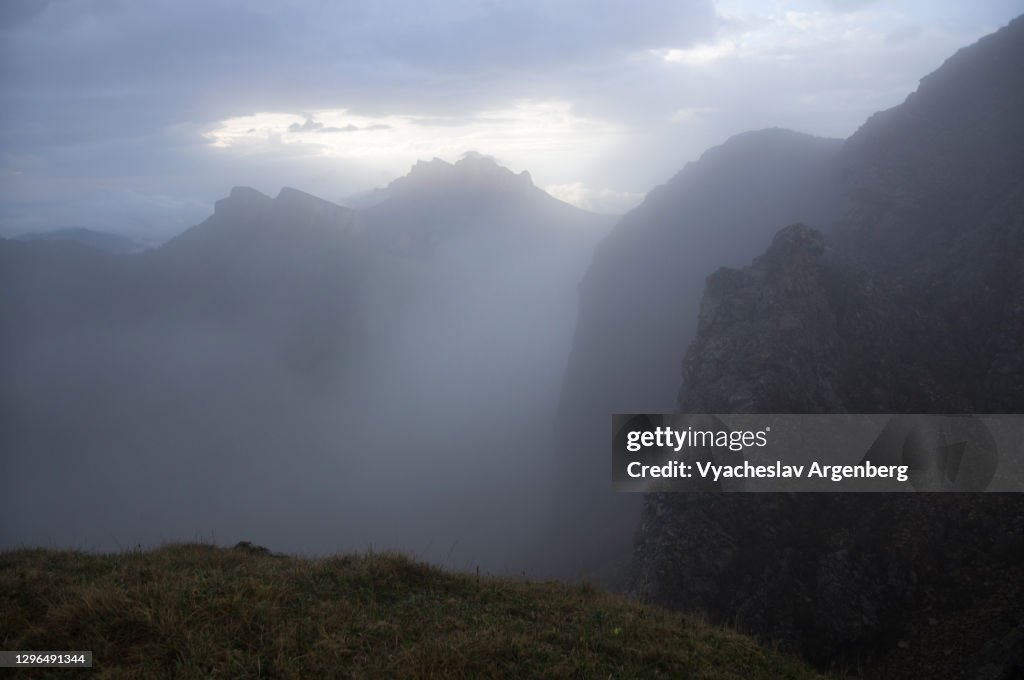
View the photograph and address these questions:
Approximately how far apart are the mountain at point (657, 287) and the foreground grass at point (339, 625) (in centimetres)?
3972

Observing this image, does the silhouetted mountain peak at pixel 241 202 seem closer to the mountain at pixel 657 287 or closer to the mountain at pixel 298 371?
the mountain at pixel 298 371

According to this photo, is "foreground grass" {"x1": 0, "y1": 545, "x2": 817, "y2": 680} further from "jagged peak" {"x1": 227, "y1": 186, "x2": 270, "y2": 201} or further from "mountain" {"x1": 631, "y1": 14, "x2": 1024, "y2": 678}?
"jagged peak" {"x1": 227, "y1": 186, "x2": 270, "y2": 201}

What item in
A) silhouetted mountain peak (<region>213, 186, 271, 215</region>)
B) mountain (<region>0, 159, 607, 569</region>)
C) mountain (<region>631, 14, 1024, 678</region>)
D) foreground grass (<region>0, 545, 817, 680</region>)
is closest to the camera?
foreground grass (<region>0, 545, 817, 680</region>)

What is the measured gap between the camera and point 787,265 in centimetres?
3534

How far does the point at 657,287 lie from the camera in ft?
220

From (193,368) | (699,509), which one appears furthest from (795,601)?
(193,368)

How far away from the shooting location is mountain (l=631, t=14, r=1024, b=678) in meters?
21.7

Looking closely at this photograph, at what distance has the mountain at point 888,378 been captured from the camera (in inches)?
853

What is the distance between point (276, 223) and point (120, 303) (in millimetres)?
49538

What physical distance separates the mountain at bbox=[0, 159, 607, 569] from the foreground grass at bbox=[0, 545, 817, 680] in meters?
66.5

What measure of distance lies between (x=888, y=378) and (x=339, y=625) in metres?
31.8

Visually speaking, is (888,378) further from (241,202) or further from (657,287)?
(241,202)

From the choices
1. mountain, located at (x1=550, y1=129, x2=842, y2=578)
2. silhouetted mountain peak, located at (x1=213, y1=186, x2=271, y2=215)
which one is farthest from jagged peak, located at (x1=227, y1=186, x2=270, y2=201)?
mountain, located at (x1=550, y1=129, x2=842, y2=578)

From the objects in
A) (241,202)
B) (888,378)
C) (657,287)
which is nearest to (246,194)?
(241,202)
